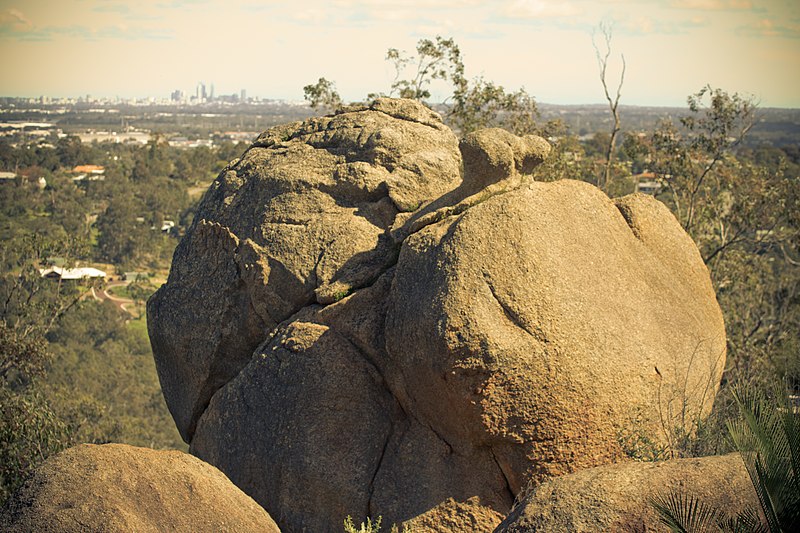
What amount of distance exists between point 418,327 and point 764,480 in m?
4.45

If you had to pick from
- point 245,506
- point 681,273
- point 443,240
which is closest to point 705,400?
point 681,273

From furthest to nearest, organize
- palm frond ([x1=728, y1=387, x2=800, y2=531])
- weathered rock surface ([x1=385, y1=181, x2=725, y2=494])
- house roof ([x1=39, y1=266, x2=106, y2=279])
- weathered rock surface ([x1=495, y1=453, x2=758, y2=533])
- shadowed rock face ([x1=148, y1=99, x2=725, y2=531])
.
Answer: house roof ([x1=39, y1=266, x2=106, y2=279]), shadowed rock face ([x1=148, y1=99, x2=725, y2=531]), weathered rock surface ([x1=385, y1=181, x2=725, y2=494]), weathered rock surface ([x1=495, y1=453, x2=758, y2=533]), palm frond ([x1=728, y1=387, x2=800, y2=531])

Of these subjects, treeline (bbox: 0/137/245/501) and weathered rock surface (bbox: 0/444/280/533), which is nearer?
weathered rock surface (bbox: 0/444/280/533)

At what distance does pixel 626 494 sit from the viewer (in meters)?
6.62

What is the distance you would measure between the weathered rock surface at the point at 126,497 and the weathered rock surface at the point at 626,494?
2.73 metres

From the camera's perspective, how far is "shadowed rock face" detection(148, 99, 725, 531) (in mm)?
9289

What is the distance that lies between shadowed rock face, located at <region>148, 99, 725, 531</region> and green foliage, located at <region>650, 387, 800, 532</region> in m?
3.09

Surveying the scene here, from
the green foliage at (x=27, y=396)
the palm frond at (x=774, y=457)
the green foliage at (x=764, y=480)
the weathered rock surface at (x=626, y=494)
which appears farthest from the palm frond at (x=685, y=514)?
the green foliage at (x=27, y=396)

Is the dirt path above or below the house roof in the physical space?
below

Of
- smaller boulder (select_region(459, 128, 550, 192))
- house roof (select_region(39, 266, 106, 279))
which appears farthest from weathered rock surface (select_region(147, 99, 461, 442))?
house roof (select_region(39, 266, 106, 279))

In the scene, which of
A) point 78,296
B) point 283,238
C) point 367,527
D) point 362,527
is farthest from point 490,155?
point 78,296

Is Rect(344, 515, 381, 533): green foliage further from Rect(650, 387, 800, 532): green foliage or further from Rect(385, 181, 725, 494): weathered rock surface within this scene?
Rect(650, 387, 800, 532): green foliage

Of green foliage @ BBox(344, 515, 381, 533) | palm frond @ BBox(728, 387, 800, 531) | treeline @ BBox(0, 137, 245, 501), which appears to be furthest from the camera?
treeline @ BBox(0, 137, 245, 501)

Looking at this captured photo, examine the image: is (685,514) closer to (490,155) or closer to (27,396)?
(490,155)
